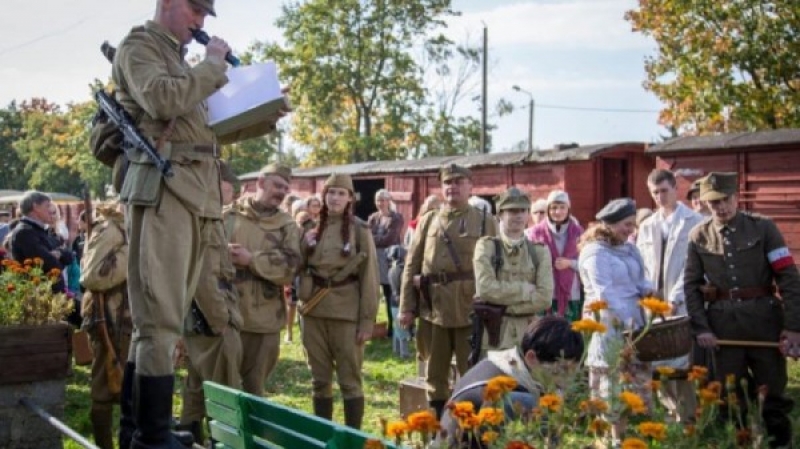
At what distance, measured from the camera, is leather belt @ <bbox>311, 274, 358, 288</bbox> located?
22.0 feet

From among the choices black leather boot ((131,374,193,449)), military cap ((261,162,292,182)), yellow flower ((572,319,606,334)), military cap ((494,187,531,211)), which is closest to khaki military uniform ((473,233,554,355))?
military cap ((494,187,531,211))

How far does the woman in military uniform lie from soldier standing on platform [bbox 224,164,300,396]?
271 millimetres

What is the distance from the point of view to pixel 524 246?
6.86 metres

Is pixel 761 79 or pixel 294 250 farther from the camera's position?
pixel 761 79

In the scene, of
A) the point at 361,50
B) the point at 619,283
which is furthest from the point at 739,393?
the point at 361,50

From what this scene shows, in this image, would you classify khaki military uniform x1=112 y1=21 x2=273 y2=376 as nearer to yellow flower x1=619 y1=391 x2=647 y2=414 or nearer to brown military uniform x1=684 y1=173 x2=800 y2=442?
yellow flower x1=619 y1=391 x2=647 y2=414

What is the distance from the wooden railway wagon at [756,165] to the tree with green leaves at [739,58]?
8.91 metres

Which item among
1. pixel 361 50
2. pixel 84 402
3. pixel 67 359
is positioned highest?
pixel 361 50

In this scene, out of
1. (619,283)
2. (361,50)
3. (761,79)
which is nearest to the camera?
(619,283)

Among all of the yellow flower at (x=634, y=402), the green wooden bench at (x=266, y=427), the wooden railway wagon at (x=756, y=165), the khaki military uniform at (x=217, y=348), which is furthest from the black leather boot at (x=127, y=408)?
the wooden railway wagon at (x=756, y=165)

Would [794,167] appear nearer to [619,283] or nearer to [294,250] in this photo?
[619,283]

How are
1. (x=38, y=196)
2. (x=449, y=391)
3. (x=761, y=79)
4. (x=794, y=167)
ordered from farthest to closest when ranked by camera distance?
(x=761, y=79), (x=794, y=167), (x=38, y=196), (x=449, y=391)

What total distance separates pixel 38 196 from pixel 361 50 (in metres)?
31.4

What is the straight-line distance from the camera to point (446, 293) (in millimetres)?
7141
